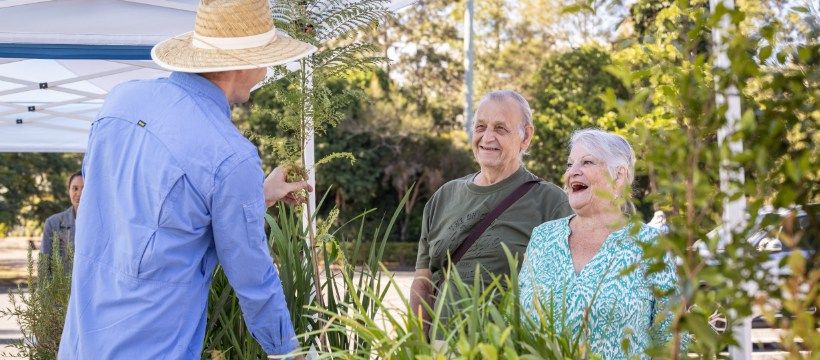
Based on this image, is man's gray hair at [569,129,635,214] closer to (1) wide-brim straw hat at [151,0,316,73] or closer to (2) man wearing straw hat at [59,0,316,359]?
(1) wide-brim straw hat at [151,0,316,73]

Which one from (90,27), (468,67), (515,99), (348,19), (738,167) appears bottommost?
(738,167)

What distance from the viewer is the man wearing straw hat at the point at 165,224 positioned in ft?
8.93

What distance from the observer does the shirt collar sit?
9.45 ft

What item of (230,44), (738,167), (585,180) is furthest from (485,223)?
(738,167)

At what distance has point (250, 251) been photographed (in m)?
2.79

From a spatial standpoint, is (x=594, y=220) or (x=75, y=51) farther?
(x=75, y=51)

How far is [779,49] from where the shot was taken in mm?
1692

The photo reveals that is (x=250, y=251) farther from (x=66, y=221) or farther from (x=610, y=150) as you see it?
(x=66, y=221)

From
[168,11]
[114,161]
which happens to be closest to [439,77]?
[168,11]

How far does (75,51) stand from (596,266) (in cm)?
319

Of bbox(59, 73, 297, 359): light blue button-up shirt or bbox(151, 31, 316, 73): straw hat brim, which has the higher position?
bbox(151, 31, 316, 73): straw hat brim

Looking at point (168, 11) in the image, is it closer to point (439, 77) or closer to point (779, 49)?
point (779, 49)

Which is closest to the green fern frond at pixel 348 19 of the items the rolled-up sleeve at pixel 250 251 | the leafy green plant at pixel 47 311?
the rolled-up sleeve at pixel 250 251

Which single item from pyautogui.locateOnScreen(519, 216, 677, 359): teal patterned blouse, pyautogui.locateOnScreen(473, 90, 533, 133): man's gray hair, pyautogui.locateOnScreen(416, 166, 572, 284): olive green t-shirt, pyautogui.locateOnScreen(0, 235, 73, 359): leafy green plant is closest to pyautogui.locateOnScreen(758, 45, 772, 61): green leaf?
pyautogui.locateOnScreen(519, 216, 677, 359): teal patterned blouse
